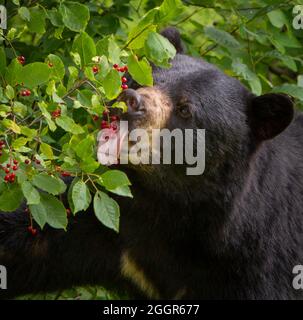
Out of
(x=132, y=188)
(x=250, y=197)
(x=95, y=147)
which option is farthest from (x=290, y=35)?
(x=95, y=147)

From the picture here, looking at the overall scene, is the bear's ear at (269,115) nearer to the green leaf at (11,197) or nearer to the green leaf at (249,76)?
the green leaf at (249,76)

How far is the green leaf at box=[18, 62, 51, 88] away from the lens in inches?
149

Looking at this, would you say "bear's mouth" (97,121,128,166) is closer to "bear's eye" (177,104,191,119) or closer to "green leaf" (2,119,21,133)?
"bear's eye" (177,104,191,119)

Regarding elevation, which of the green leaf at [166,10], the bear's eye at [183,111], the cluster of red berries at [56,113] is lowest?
the bear's eye at [183,111]

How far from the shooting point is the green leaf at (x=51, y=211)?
3938 millimetres

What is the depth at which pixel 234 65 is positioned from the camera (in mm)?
5715

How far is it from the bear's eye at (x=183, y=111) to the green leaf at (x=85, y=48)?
3.09 ft

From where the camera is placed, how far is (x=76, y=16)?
4551 millimetres

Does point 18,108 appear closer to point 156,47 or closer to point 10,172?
point 10,172

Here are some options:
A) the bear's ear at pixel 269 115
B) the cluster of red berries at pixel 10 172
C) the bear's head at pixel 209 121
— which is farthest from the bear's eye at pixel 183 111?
the cluster of red berries at pixel 10 172

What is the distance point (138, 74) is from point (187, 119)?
0.88 metres

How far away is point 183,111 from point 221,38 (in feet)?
5.00

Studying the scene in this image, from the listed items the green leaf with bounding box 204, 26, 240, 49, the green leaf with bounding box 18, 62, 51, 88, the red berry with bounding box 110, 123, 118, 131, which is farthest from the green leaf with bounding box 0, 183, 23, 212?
the green leaf with bounding box 204, 26, 240, 49
